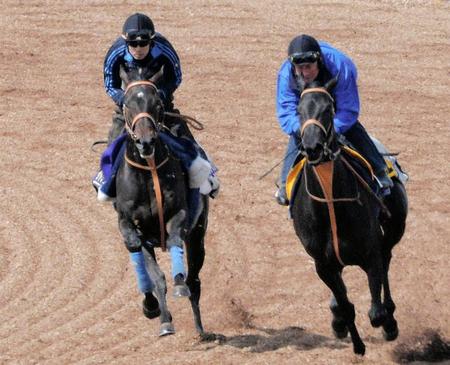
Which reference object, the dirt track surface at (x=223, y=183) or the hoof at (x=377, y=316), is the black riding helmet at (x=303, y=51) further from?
the dirt track surface at (x=223, y=183)

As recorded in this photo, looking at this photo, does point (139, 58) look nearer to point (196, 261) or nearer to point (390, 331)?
point (196, 261)

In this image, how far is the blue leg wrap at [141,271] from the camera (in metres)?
13.7

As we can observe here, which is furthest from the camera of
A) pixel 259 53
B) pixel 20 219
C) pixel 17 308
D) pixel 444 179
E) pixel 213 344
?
pixel 259 53

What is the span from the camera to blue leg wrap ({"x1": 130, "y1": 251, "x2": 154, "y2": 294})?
1371 centimetres

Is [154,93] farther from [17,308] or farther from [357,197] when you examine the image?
[17,308]

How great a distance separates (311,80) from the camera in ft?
41.9

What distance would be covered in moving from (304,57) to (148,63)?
6.83ft

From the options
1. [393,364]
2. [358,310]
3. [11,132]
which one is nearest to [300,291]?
[358,310]

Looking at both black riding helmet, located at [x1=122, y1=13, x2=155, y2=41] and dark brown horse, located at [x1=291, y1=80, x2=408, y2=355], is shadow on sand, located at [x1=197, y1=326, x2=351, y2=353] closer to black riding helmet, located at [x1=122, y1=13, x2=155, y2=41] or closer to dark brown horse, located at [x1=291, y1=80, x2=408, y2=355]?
dark brown horse, located at [x1=291, y1=80, x2=408, y2=355]

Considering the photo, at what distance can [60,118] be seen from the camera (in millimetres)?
22125

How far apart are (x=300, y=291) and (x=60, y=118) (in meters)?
7.42

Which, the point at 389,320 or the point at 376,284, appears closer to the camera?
the point at 376,284

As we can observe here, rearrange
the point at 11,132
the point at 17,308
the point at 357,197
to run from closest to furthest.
Answer: the point at 357,197, the point at 17,308, the point at 11,132

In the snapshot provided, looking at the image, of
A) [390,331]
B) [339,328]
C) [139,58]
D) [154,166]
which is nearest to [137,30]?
[139,58]
